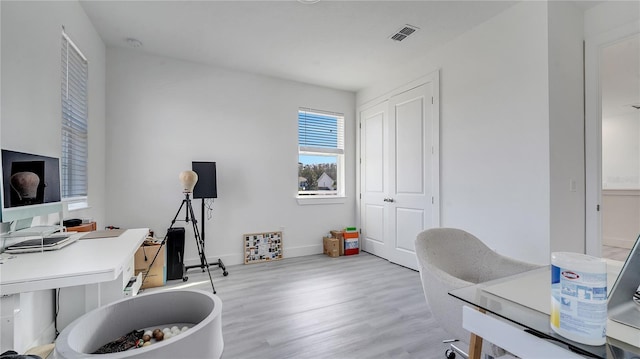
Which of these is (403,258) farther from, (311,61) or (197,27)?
(197,27)

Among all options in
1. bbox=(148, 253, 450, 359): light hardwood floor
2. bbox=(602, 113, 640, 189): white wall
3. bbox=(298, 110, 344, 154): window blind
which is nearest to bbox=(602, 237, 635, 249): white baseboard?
bbox=(602, 113, 640, 189): white wall

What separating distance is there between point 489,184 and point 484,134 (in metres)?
0.52

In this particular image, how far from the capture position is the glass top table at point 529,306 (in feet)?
2.15

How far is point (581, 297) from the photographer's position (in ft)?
2.06

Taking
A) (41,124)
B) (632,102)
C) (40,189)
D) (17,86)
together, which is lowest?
(40,189)

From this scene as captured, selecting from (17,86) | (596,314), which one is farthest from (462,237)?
(17,86)

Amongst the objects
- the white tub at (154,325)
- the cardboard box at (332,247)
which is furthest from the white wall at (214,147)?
the white tub at (154,325)

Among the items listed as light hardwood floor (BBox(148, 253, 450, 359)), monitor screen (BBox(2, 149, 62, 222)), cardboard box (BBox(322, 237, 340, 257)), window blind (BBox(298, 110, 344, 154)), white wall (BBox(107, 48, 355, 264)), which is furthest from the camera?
window blind (BBox(298, 110, 344, 154))

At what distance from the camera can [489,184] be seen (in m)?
2.85

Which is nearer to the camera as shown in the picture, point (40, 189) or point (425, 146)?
point (40, 189)

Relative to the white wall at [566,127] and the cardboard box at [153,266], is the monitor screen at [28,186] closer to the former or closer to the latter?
the cardboard box at [153,266]

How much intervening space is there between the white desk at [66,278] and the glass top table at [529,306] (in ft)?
5.07

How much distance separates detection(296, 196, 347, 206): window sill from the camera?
4516 millimetres

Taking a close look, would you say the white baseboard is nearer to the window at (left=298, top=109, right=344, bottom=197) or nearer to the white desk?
the window at (left=298, top=109, right=344, bottom=197)
